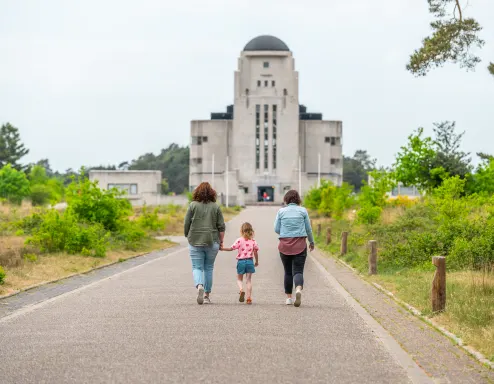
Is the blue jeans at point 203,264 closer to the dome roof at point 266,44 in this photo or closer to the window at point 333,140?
the dome roof at point 266,44

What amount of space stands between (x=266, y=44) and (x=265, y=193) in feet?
76.3

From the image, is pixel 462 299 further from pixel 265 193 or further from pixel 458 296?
pixel 265 193

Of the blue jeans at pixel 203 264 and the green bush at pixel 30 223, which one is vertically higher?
the green bush at pixel 30 223

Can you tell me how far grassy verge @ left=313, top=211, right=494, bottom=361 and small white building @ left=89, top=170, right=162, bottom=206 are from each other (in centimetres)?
9007

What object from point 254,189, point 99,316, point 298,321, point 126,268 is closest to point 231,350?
point 298,321

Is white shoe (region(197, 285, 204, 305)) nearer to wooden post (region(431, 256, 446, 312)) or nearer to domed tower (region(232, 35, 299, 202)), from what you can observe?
wooden post (region(431, 256, 446, 312))

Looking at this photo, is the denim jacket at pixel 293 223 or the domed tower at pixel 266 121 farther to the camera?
the domed tower at pixel 266 121

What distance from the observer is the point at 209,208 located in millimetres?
13391

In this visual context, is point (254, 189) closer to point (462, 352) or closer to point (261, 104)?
point (261, 104)

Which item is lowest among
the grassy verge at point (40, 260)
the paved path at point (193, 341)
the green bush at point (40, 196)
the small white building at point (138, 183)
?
the paved path at point (193, 341)

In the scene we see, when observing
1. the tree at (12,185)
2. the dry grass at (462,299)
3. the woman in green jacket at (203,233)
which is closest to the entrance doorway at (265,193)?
the tree at (12,185)

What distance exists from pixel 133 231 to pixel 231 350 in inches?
851

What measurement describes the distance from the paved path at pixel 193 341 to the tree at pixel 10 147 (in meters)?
119

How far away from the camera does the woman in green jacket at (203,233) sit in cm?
1330
